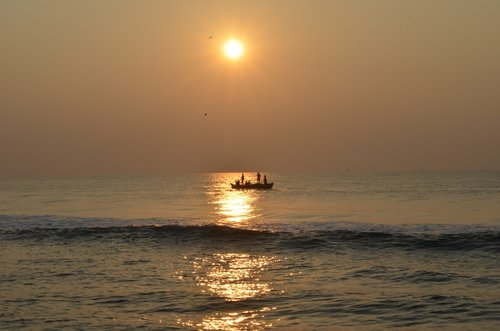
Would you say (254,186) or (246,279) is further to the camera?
(254,186)

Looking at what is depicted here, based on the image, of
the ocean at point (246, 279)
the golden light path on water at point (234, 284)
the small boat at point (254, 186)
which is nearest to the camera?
the golden light path on water at point (234, 284)

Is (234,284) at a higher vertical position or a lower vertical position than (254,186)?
lower

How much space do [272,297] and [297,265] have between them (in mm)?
6722

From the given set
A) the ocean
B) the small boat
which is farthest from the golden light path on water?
the small boat

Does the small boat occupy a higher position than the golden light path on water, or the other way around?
the small boat

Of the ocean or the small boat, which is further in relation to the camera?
the small boat

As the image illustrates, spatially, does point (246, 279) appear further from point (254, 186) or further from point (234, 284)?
point (254, 186)

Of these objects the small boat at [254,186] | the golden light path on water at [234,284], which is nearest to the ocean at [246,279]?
the golden light path on water at [234,284]

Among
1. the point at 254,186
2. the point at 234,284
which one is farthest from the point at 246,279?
the point at 254,186

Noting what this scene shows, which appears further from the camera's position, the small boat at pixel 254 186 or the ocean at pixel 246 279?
the small boat at pixel 254 186

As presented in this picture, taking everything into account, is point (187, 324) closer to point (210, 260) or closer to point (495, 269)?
point (210, 260)

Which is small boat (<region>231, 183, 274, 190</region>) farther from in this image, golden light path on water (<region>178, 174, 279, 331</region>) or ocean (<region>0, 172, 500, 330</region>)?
golden light path on water (<region>178, 174, 279, 331</region>)

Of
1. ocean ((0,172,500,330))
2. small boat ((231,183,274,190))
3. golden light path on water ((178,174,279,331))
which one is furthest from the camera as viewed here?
small boat ((231,183,274,190))

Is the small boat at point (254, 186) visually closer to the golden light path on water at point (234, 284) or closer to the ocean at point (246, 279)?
the ocean at point (246, 279)
